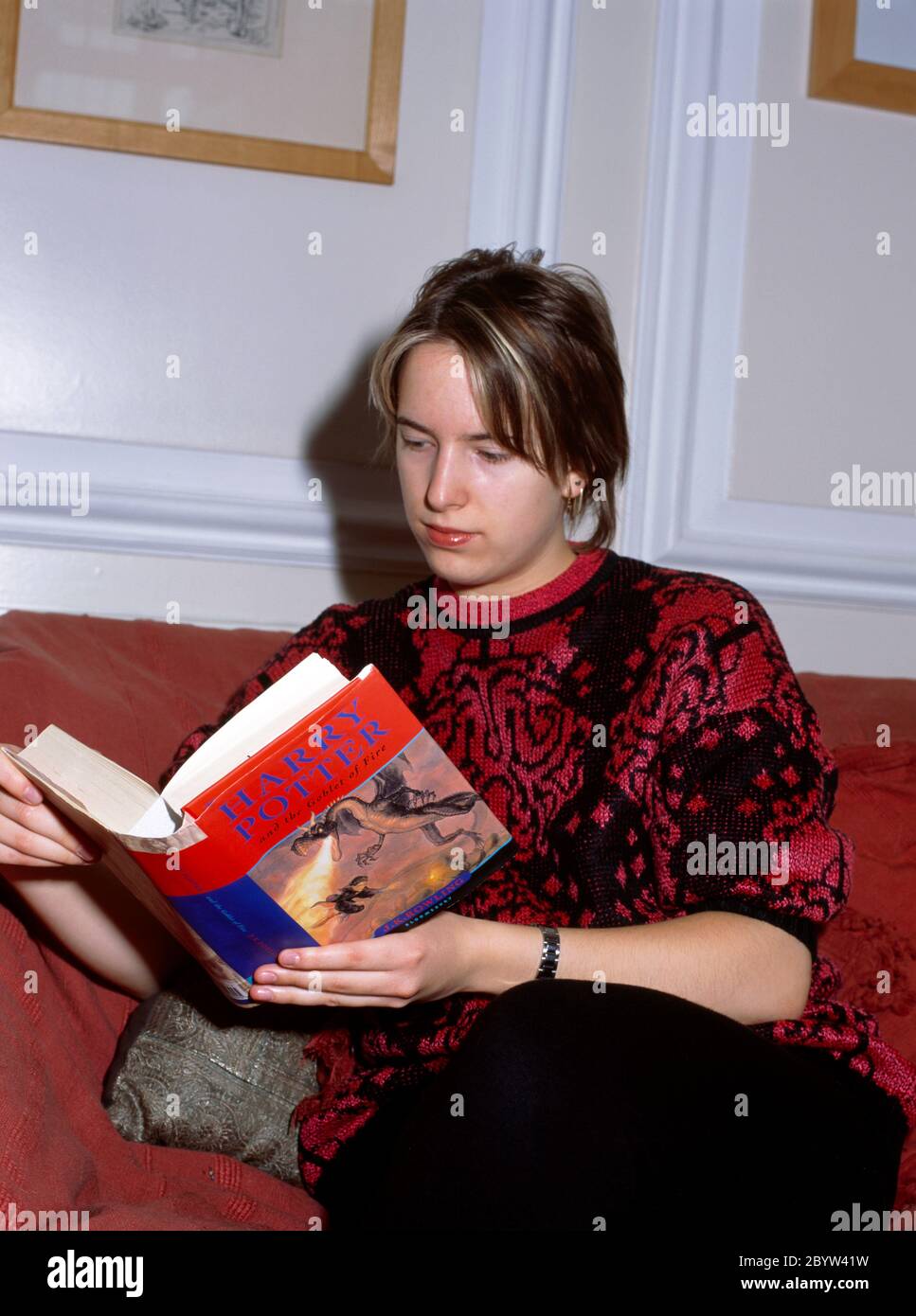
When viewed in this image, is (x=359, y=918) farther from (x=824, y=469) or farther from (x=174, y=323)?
(x=824, y=469)

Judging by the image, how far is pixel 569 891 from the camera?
1.27m

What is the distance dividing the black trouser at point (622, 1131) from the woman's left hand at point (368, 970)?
0.19 ft

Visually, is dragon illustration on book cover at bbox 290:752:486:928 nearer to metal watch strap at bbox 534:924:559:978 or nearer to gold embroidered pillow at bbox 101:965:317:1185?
metal watch strap at bbox 534:924:559:978

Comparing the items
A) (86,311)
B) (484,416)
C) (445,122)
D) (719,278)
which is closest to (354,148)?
(445,122)

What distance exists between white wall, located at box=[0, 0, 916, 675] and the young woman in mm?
437

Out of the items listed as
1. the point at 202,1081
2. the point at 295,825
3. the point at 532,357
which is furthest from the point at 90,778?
the point at 532,357

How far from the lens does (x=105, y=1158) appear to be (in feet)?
3.82

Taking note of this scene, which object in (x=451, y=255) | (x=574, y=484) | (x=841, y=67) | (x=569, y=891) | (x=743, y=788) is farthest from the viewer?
(x=841, y=67)

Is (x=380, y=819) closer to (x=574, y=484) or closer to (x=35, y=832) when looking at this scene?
(x=35, y=832)

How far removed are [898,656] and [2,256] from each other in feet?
4.72

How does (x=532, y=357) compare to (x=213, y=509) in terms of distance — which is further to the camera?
(x=213, y=509)

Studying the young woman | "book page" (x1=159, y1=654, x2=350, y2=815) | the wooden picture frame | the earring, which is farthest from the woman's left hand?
the wooden picture frame

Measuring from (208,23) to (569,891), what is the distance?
1.28 meters

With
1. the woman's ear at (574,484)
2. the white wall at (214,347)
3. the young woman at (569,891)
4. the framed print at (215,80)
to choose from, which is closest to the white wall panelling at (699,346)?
the white wall at (214,347)
